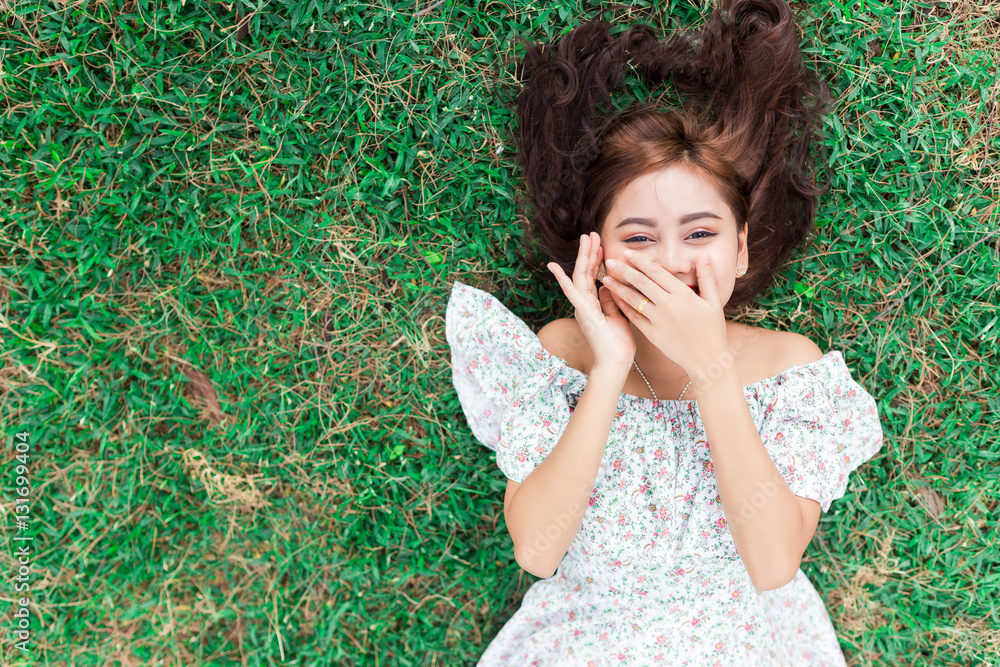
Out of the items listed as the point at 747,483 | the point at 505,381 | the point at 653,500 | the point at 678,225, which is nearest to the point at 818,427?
the point at 747,483

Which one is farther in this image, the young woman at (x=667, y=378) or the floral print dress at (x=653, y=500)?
the floral print dress at (x=653, y=500)

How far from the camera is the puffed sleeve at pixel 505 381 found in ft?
7.06

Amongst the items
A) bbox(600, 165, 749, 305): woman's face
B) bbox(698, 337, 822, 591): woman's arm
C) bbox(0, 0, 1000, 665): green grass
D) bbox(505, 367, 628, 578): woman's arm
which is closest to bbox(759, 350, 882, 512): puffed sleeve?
bbox(698, 337, 822, 591): woman's arm

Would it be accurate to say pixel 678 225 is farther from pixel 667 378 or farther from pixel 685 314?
pixel 667 378

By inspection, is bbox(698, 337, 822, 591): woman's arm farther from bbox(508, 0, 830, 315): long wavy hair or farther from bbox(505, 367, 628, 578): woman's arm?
bbox(508, 0, 830, 315): long wavy hair

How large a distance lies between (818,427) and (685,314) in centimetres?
70

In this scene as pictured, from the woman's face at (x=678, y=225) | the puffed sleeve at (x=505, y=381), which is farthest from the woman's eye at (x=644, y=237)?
the puffed sleeve at (x=505, y=381)

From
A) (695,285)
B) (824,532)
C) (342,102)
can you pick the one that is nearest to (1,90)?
(342,102)

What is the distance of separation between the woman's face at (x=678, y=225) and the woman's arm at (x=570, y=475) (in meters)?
0.39

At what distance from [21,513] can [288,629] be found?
127 cm

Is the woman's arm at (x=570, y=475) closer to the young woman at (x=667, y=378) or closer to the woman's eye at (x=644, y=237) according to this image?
the young woman at (x=667, y=378)

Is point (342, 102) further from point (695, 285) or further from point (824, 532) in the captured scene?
point (824, 532)

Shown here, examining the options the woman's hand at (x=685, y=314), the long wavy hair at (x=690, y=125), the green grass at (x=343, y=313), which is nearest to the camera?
the woman's hand at (x=685, y=314)

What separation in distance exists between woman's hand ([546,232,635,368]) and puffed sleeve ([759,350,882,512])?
589 mm
